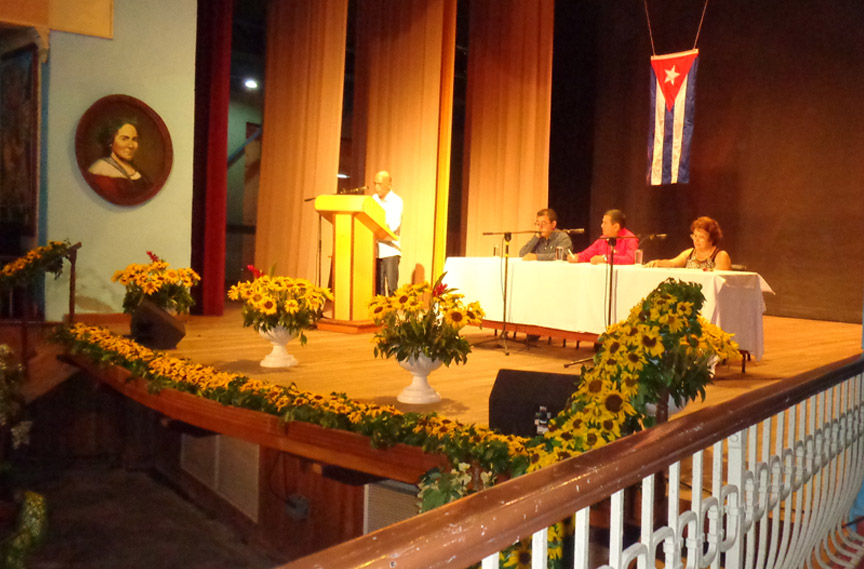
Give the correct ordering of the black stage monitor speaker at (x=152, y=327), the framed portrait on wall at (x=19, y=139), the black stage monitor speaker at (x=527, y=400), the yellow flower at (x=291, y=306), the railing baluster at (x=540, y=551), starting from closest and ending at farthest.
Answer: the railing baluster at (x=540, y=551), the black stage monitor speaker at (x=527, y=400), the yellow flower at (x=291, y=306), the black stage monitor speaker at (x=152, y=327), the framed portrait on wall at (x=19, y=139)

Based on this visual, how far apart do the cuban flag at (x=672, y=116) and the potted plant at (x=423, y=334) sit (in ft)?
13.4

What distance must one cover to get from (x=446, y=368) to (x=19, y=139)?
3.95m

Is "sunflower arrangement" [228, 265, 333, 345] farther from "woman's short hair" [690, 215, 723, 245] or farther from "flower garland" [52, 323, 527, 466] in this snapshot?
"woman's short hair" [690, 215, 723, 245]

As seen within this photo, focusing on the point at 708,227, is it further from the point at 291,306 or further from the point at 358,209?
the point at 291,306

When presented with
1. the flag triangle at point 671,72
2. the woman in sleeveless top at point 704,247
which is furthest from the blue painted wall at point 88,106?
the flag triangle at point 671,72

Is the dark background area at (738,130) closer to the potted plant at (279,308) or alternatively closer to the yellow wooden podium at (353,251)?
the yellow wooden podium at (353,251)

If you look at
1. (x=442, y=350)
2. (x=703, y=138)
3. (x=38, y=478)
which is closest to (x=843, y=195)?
(x=703, y=138)

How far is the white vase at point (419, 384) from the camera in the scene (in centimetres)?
413

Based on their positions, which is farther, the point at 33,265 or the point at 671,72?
the point at 671,72

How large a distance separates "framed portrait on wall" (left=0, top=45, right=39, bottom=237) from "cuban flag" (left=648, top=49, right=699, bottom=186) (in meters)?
5.46

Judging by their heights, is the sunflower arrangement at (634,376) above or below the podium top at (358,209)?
below

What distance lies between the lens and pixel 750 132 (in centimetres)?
909

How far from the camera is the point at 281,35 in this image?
8438 mm

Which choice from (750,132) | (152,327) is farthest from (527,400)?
(750,132)
